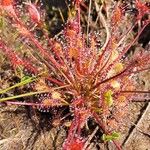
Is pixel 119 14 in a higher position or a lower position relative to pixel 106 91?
higher

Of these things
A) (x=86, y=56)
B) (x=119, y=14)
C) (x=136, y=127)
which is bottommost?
(x=136, y=127)

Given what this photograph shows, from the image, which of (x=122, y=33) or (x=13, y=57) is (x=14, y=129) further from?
(x=122, y=33)

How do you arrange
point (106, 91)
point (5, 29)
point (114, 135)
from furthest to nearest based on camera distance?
point (5, 29), point (106, 91), point (114, 135)

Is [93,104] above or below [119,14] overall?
below

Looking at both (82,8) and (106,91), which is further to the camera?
(82,8)

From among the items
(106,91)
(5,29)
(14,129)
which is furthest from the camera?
(5,29)

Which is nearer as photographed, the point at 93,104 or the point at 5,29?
the point at 93,104

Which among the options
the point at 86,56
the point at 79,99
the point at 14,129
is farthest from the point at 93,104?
the point at 14,129

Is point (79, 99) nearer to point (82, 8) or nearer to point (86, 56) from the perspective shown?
point (86, 56)

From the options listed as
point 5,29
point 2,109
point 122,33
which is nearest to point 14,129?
point 2,109
